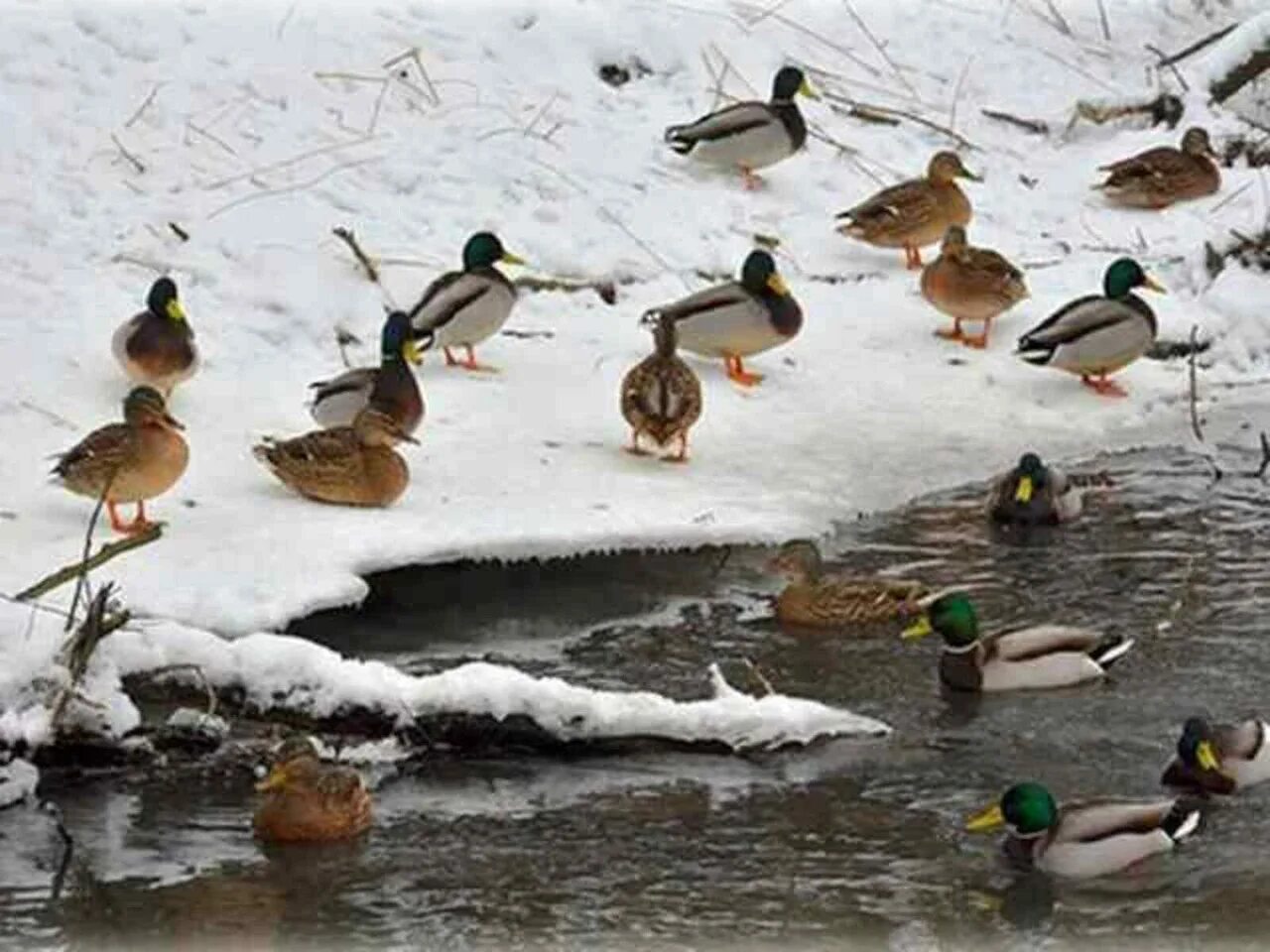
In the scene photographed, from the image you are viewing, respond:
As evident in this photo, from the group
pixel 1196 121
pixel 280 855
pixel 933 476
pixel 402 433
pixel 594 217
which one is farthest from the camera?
pixel 1196 121

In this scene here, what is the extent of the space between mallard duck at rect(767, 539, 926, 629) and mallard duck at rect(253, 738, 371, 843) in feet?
8.42

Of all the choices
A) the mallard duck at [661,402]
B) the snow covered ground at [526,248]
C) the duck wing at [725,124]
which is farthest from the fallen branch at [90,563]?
the duck wing at [725,124]

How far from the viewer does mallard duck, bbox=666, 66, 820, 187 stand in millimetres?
15727

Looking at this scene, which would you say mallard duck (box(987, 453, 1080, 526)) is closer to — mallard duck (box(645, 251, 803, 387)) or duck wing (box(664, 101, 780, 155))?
mallard duck (box(645, 251, 803, 387))

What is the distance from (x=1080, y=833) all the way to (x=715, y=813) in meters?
1.10

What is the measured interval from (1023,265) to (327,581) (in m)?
5.78

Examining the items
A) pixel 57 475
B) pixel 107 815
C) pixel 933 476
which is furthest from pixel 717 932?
pixel 933 476

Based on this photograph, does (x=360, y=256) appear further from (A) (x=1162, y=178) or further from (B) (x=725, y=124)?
(A) (x=1162, y=178)

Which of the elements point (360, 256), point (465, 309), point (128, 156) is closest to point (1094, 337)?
point (465, 309)

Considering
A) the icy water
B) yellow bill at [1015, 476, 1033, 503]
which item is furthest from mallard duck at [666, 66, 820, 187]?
the icy water

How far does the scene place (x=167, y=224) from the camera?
14234mm

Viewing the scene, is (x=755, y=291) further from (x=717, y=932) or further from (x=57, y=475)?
(x=717, y=932)

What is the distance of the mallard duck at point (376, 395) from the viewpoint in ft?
40.7

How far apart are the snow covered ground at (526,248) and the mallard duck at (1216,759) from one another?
3.05 metres
